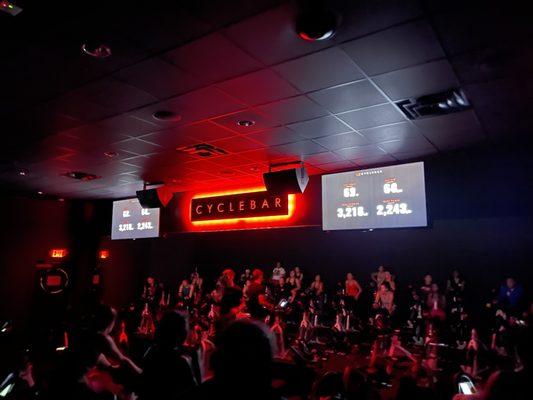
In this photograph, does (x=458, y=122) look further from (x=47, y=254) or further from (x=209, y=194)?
(x=47, y=254)

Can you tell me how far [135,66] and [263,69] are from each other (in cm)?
114

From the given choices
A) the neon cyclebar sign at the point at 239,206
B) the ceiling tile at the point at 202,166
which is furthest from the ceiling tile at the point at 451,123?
the ceiling tile at the point at 202,166

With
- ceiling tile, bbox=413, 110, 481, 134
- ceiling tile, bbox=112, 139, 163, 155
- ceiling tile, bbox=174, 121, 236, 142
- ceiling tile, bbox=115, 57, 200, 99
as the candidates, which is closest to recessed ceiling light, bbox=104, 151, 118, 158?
ceiling tile, bbox=112, 139, 163, 155

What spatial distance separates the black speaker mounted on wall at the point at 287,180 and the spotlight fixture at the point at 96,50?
12.2 feet

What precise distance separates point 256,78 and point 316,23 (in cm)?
107

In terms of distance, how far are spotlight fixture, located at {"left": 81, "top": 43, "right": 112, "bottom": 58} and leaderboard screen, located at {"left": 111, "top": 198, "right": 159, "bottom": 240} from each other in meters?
6.72

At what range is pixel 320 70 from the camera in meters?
3.51

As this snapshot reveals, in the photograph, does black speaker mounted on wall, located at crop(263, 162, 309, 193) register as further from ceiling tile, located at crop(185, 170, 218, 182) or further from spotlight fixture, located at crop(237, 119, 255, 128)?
spotlight fixture, located at crop(237, 119, 255, 128)

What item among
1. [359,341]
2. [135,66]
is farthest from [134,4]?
[359,341]

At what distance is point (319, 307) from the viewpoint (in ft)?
32.9

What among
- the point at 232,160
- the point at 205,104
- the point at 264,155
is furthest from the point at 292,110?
the point at 232,160

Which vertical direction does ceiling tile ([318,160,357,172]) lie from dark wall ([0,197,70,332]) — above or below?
above

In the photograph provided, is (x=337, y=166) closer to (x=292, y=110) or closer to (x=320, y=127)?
(x=320, y=127)

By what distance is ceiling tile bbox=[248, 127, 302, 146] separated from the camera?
5.17 m
